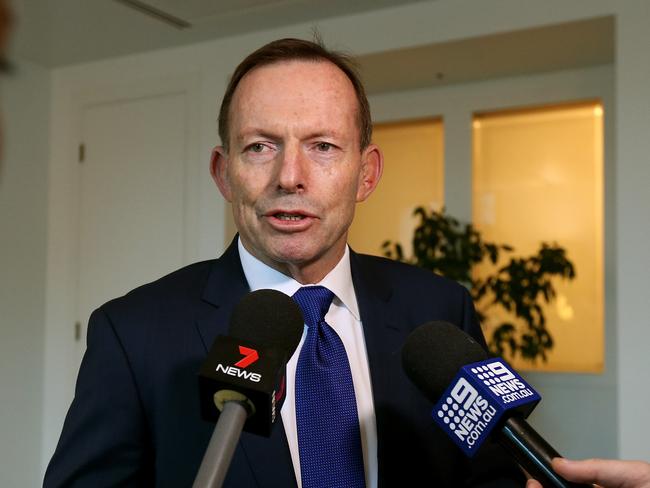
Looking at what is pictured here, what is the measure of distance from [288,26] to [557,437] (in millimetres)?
2548

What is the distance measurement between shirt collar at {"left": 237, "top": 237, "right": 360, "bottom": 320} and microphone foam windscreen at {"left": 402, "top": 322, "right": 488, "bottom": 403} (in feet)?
0.99

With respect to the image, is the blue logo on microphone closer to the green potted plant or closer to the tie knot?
the tie knot

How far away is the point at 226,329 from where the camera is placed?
4.30 feet

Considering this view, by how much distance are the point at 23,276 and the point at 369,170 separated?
3576 millimetres

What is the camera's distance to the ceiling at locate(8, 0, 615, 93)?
360cm

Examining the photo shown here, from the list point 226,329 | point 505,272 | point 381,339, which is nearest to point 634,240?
point 505,272

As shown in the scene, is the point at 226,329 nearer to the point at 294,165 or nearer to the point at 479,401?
the point at 294,165

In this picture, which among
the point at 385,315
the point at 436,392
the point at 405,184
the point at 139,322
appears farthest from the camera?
the point at 405,184

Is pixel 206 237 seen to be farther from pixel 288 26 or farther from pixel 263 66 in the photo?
pixel 263 66

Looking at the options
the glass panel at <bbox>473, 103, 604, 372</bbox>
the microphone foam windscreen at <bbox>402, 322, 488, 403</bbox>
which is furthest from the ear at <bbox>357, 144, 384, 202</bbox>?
the glass panel at <bbox>473, 103, 604, 372</bbox>

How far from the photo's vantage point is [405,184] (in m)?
4.69

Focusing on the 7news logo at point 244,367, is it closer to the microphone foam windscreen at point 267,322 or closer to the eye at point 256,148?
the microphone foam windscreen at point 267,322

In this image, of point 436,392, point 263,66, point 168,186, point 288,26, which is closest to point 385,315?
point 436,392

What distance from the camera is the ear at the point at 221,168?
144 cm
